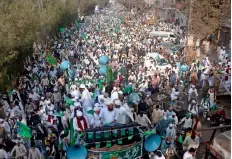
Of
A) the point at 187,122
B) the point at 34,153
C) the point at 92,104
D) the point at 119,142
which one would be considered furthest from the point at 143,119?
the point at 34,153

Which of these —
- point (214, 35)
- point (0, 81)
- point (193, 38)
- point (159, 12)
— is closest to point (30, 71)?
point (0, 81)

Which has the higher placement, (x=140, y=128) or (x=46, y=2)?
(x=46, y=2)

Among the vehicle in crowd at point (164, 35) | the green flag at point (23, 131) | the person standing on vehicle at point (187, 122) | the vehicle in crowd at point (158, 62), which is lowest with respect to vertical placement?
the person standing on vehicle at point (187, 122)

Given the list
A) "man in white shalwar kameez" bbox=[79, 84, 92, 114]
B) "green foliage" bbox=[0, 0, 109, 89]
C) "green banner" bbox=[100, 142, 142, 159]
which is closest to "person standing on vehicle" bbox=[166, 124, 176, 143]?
"green banner" bbox=[100, 142, 142, 159]

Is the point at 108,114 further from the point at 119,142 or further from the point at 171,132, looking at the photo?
the point at 171,132

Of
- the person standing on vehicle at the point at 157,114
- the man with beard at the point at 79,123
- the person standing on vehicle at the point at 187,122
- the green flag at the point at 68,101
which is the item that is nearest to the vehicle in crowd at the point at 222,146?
the person standing on vehicle at the point at 187,122

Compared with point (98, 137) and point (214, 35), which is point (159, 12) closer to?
point (214, 35)

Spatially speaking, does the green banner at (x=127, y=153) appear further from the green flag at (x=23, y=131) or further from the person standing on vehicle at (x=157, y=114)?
the person standing on vehicle at (x=157, y=114)

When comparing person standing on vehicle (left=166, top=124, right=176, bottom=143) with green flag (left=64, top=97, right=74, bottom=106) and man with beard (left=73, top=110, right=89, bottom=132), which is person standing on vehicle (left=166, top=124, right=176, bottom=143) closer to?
man with beard (left=73, top=110, right=89, bottom=132)
